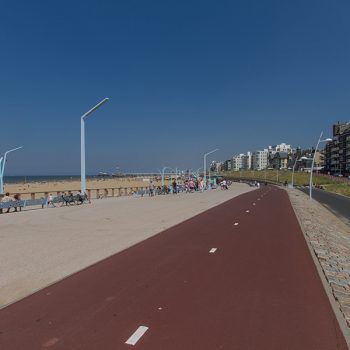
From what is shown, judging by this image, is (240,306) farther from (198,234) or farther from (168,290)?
(198,234)

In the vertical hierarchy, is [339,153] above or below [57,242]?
above

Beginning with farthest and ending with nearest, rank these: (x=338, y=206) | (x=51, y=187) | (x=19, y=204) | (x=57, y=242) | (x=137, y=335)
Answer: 1. (x=51, y=187)
2. (x=338, y=206)
3. (x=19, y=204)
4. (x=57, y=242)
5. (x=137, y=335)

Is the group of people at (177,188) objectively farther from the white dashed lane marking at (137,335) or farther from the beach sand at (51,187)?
the white dashed lane marking at (137,335)

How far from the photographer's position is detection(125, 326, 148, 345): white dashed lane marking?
4.61 metres

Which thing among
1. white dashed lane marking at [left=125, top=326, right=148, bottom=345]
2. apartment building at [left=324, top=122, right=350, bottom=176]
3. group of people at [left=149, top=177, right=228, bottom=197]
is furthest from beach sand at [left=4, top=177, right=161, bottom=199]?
apartment building at [left=324, top=122, right=350, bottom=176]

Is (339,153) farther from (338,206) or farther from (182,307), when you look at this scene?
(182,307)

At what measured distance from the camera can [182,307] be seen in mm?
5750

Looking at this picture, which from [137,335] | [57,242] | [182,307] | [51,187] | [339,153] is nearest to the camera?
[137,335]

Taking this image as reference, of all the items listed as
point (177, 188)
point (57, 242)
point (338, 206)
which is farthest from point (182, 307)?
point (177, 188)

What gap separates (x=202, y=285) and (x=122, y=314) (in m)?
1.83

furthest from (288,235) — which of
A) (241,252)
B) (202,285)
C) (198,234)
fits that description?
(202,285)

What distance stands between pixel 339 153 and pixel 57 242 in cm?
13579

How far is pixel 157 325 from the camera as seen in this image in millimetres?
5105

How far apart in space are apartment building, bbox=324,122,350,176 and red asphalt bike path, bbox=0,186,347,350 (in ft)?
402
